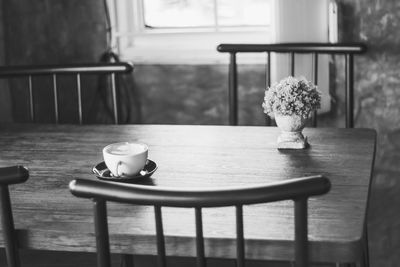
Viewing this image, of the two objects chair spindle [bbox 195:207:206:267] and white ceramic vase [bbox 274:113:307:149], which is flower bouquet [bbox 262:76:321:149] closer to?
white ceramic vase [bbox 274:113:307:149]

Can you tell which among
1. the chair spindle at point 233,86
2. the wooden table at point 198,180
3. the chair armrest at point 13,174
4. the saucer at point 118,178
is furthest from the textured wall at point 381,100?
the chair armrest at point 13,174

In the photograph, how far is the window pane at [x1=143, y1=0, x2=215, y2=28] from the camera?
3582 mm

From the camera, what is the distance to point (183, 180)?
1.93 m

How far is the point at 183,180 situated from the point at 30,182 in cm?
42

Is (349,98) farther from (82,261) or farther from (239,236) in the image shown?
(239,236)

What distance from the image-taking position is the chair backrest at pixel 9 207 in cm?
138

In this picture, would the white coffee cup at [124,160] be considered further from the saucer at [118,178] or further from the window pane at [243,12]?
the window pane at [243,12]

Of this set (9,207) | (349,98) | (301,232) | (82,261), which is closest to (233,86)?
(349,98)

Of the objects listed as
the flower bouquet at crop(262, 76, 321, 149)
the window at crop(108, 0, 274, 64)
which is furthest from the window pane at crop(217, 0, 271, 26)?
the flower bouquet at crop(262, 76, 321, 149)

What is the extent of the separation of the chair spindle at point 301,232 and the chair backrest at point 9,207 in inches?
20.9

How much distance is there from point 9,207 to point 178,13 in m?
2.29

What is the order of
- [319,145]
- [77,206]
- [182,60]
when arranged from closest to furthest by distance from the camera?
[77,206], [319,145], [182,60]

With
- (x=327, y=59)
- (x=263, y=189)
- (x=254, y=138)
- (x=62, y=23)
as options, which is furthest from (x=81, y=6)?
(x=263, y=189)

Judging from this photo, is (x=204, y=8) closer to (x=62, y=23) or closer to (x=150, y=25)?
(x=150, y=25)
